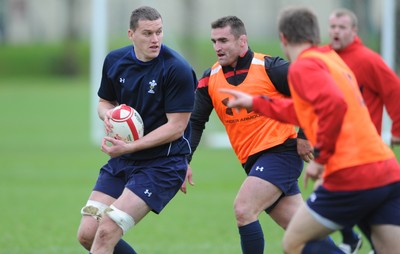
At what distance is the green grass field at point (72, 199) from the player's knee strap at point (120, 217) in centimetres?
267

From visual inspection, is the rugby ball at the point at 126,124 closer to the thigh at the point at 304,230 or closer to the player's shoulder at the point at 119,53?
the player's shoulder at the point at 119,53

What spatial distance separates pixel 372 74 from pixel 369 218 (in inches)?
77.6

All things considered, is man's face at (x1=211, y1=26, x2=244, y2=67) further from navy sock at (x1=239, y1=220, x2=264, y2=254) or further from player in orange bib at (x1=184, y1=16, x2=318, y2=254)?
navy sock at (x1=239, y1=220, x2=264, y2=254)

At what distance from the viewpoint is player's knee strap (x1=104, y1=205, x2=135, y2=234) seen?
21.1 feet

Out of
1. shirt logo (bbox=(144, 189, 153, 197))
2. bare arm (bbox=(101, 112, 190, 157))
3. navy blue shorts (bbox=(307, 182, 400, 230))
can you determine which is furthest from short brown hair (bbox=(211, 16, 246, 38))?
navy blue shorts (bbox=(307, 182, 400, 230))

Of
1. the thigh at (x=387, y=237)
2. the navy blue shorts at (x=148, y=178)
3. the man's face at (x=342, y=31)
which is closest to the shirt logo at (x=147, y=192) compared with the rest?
the navy blue shorts at (x=148, y=178)

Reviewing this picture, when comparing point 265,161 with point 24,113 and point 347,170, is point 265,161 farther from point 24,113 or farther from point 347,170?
point 24,113

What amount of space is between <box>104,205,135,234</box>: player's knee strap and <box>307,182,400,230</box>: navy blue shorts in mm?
1521

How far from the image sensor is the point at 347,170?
5.49m

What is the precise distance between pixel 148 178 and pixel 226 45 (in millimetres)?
1461

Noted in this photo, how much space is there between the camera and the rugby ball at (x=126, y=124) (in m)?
6.76

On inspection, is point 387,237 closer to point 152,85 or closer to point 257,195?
point 257,195

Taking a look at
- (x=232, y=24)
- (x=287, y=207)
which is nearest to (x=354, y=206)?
(x=287, y=207)

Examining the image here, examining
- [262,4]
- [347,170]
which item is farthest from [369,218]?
[262,4]
